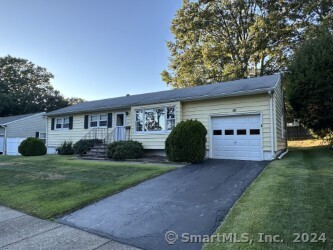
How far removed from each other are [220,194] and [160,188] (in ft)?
5.90

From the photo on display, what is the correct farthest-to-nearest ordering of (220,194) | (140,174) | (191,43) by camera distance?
1. (191,43)
2. (140,174)
3. (220,194)

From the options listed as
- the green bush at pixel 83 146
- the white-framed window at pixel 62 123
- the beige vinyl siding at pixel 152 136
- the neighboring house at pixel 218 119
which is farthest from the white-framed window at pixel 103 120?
the white-framed window at pixel 62 123

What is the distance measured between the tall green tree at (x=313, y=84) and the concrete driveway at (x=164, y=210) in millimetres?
7810

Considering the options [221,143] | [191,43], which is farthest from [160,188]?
[191,43]

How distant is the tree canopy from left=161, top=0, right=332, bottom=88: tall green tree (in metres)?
23.8

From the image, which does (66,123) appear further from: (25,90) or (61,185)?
(25,90)

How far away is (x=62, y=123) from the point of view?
63.8ft

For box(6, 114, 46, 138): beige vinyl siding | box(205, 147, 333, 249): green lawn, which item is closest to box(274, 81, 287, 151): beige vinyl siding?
box(205, 147, 333, 249): green lawn

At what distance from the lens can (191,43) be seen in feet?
88.1

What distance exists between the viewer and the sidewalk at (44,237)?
3.82 metres

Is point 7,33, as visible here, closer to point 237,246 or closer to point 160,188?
point 160,188

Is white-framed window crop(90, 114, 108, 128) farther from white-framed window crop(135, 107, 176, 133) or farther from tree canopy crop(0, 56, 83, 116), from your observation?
tree canopy crop(0, 56, 83, 116)

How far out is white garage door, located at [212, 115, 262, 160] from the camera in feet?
35.8

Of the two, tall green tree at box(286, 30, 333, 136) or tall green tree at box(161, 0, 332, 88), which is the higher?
tall green tree at box(161, 0, 332, 88)
